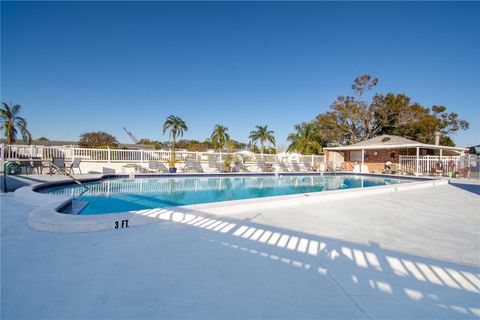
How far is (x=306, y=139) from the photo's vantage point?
2778 centimetres

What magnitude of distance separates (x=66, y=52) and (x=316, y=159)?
67.6 feet

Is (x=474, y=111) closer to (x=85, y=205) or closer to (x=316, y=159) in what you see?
(x=316, y=159)

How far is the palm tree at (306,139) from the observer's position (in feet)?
88.8

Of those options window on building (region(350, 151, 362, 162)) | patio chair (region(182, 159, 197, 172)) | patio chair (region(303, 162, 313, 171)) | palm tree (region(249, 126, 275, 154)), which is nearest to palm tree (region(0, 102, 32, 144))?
patio chair (region(182, 159, 197, 172))

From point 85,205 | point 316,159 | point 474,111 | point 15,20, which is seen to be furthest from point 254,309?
point 474,111

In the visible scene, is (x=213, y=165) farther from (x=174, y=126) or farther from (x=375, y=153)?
(x=174, y=126)

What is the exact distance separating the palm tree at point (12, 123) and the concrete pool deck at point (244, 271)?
101ft

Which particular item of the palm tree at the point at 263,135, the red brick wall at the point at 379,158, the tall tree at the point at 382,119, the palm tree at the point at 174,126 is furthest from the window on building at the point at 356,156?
the palm tree at the point at 174,126

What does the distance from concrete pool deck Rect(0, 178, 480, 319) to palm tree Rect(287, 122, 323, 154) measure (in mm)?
Result: 23413

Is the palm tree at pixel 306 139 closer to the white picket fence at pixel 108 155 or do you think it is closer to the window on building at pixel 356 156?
the window on building at pixel 356 156

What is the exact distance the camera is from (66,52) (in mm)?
14203

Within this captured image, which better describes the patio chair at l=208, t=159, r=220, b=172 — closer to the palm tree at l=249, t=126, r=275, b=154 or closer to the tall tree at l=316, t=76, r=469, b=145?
the palm tree at l=249, t=126, r=275, b=154

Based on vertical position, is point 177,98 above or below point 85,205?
above

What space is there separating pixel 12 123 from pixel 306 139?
1307 inches
